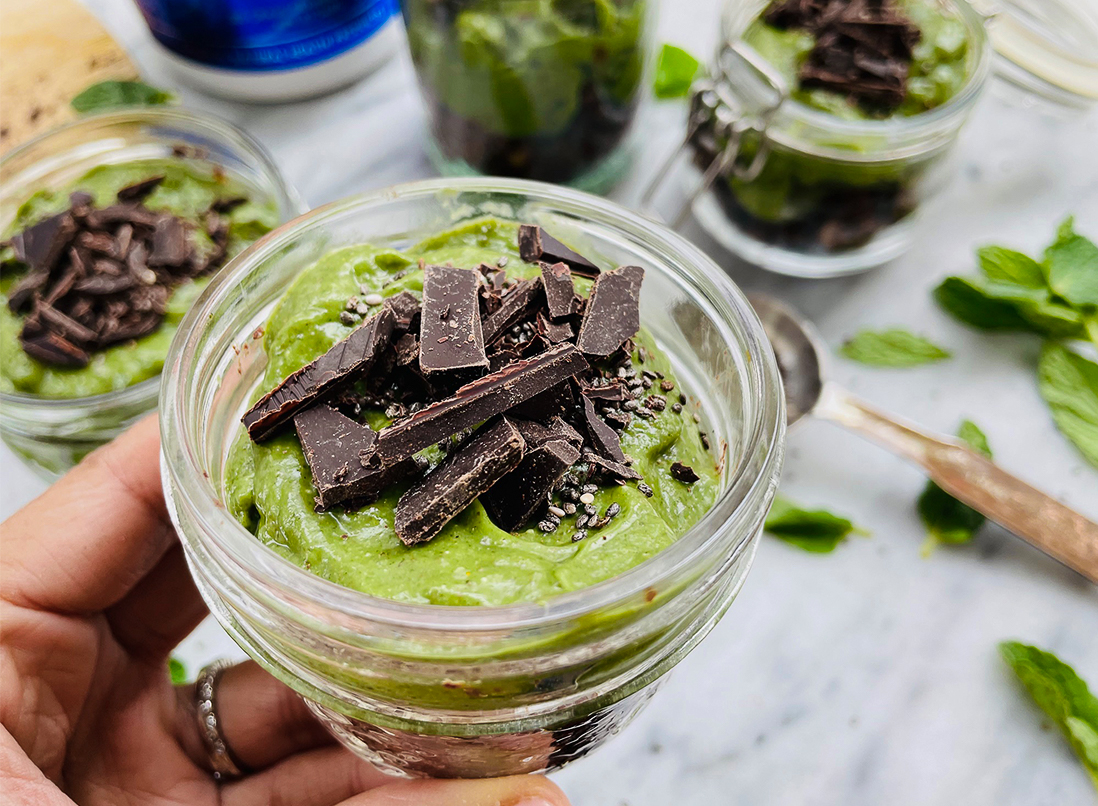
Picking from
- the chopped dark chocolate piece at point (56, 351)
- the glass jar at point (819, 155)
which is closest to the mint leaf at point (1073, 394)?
the glass jar at point (819, 155)

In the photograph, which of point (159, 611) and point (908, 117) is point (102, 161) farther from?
point (908, 117)

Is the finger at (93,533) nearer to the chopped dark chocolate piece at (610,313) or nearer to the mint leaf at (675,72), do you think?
the chopped dark chocolate piece at (610,313)

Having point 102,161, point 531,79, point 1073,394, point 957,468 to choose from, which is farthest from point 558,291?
point 102,161

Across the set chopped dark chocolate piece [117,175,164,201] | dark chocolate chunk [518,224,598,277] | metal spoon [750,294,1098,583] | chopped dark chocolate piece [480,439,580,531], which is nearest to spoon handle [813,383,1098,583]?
metal spoon [750,294,1098,583]

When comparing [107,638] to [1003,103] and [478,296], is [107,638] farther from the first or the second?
[1003,103]

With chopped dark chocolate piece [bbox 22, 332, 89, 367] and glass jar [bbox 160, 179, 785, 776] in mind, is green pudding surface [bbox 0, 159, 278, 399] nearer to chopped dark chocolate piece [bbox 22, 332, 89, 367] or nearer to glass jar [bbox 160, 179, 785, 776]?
chopped dark chocolate piece [bbox 22, 332, 89, 367]

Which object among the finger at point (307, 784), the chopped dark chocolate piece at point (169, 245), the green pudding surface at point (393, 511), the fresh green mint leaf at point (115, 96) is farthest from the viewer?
the fresh green mint leaf at point (115, 96)

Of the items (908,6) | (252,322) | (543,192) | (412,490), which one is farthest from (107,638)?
(908,6)
